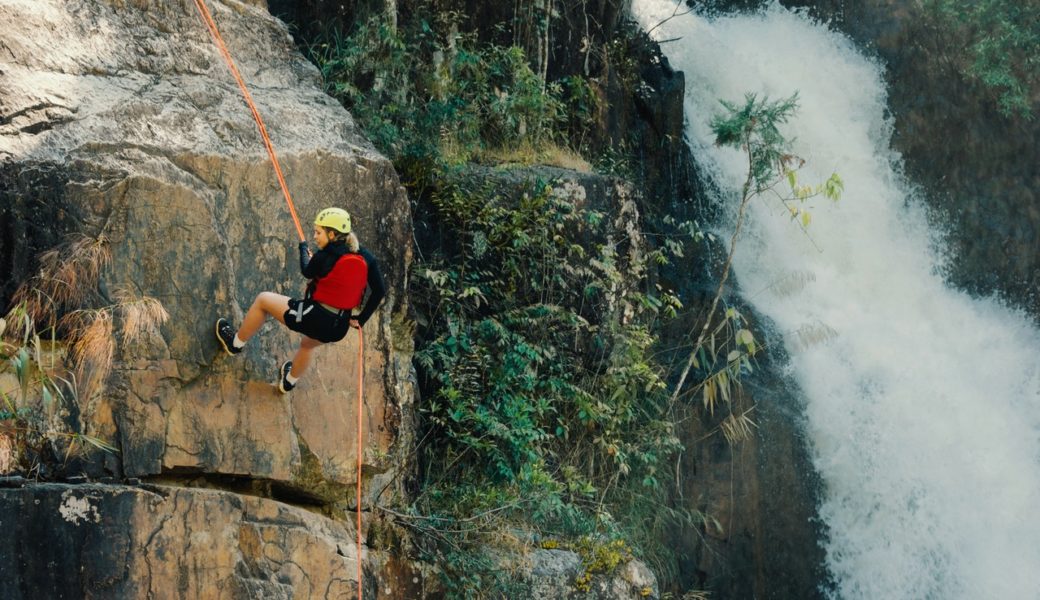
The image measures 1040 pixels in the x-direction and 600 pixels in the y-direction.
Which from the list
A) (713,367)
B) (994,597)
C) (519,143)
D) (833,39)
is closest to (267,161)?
(519,143)

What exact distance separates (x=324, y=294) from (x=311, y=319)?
0.18 metres

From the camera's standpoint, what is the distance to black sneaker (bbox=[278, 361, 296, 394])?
7598 millimetres

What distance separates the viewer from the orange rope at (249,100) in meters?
7.71

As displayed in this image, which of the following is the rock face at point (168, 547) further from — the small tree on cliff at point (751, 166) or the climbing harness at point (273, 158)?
the small tree on cliff at point (751, 166)

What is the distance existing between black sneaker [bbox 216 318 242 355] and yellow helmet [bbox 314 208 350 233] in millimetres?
983

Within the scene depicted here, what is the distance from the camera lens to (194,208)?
7418 millimetres

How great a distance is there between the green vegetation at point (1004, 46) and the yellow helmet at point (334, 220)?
1250 centimetres

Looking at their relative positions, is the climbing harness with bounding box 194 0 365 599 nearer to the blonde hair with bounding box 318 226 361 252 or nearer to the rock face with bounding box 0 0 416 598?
the rock face with bounding box 0 0 416 598

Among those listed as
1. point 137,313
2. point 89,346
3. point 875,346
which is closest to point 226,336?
point 137,313

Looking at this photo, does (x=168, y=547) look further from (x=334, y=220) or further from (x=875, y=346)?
(x=875, y=346)

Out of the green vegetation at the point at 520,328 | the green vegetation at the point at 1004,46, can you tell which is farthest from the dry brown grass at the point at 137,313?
the green vegetation at the point at 1004,46

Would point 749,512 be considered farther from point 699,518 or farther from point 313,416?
point 313,416

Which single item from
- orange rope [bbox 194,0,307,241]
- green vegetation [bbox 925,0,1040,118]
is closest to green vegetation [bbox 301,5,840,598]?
orange rope [bbox 194,0,307,241]

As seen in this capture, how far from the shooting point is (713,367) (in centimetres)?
1246
